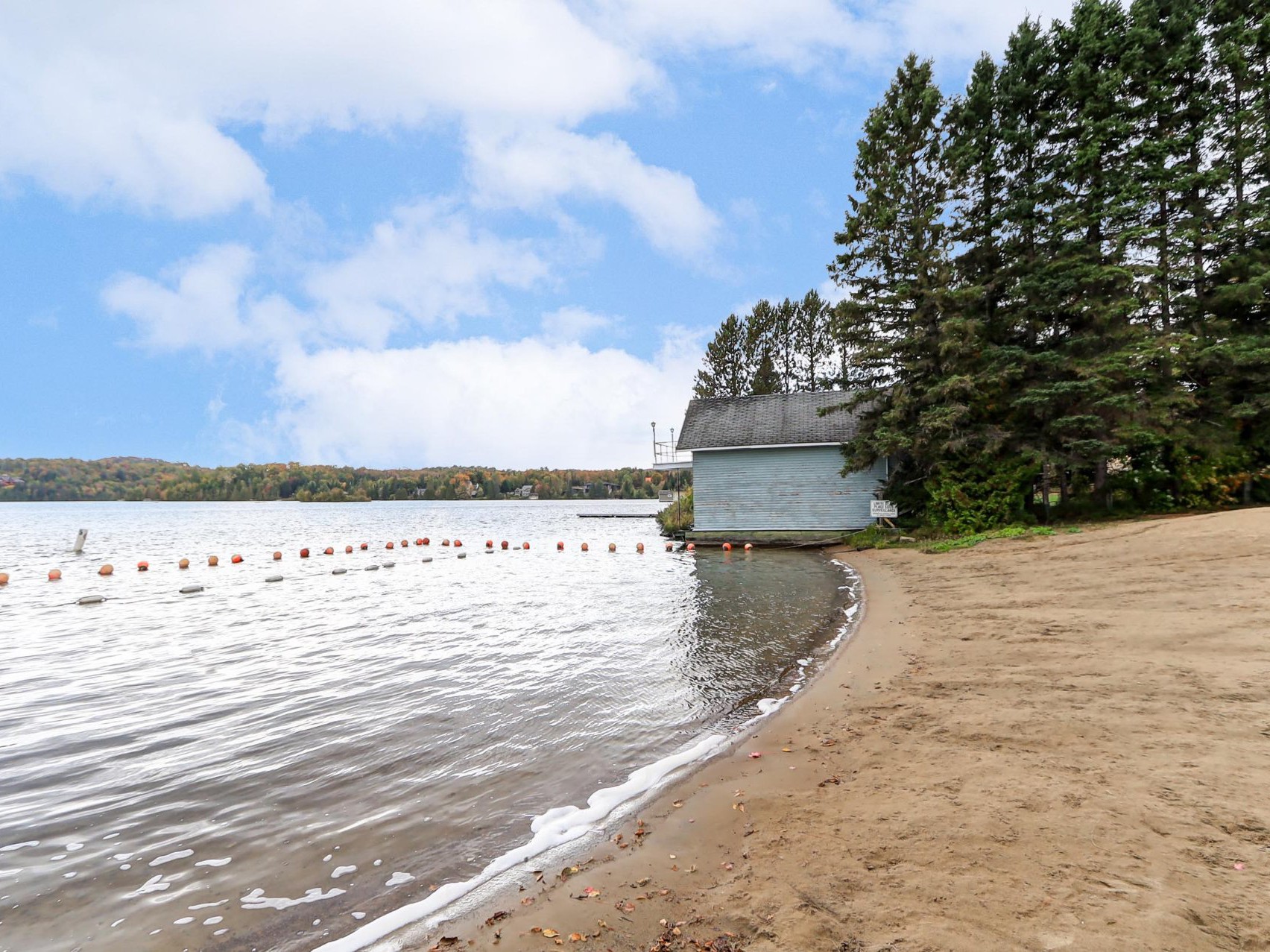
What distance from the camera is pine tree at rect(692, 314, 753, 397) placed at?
48938 millimetres

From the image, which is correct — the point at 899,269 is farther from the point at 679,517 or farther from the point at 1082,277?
the point at 679,517

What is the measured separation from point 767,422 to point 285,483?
131 metres

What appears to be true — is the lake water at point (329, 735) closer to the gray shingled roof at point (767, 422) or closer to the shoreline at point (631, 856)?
the shoreline at point (631, 856)

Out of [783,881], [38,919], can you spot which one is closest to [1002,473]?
[783,881]

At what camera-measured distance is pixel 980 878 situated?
2748 millimetres

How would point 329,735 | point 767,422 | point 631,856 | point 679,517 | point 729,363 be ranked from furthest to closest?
1. point 729,363
2. point 679,517
3. point 767,422
4. point 329,735
5. point 631,856

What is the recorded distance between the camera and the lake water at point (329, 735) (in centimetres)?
351

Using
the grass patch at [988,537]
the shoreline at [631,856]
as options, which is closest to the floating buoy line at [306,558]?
the grass patch at [988,537]

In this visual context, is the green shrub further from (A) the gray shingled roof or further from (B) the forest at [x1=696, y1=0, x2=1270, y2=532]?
(B) the forest at [x1=696, y1=0, x2=1270, y2=532]

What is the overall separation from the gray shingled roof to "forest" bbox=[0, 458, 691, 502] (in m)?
73.2

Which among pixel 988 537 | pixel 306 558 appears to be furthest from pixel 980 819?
pixel 306 558

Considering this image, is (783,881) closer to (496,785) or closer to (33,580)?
(496,785)

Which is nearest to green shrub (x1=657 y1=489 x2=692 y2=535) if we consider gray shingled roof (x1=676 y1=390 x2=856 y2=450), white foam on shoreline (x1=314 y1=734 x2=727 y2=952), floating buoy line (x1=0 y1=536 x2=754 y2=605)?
floating buoy line (x1=0 y1=536 x2=754 y2=605)

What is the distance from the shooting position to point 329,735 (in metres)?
6.06
